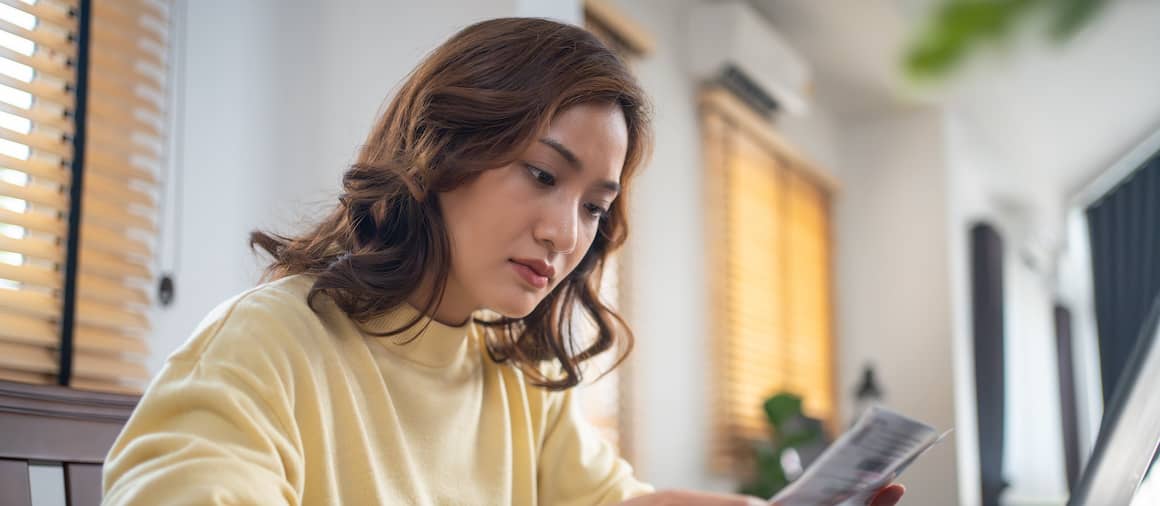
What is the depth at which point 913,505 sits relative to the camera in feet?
15.3

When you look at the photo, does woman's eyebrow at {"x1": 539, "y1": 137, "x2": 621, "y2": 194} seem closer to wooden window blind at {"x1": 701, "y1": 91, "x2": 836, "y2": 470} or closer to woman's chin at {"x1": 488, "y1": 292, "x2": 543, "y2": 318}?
woman's chin at {"x1": 488, "y1": 292, "x2": 543, "y2": 318}

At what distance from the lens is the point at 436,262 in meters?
1.15

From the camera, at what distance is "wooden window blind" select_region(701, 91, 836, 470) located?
12.4 ft

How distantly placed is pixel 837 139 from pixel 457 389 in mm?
4398

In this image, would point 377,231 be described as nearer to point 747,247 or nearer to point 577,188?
point 577,188

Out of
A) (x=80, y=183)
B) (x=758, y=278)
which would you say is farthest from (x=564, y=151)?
(x=758, y=278)

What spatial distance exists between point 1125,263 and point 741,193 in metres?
1.90

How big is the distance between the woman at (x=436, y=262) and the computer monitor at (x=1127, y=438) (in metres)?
0.39

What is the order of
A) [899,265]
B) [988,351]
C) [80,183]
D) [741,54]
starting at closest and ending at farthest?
[80,183] < [741,54] < [988,351] < [899,265]

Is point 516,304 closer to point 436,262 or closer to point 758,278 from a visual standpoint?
point 436,262

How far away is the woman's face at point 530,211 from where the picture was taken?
113 centimetres

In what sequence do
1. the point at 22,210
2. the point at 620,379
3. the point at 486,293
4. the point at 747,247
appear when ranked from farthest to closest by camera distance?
the point at 747,247
the point at 620,379
the point at 22,210
the point at 486,293

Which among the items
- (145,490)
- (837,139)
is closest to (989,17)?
(145,490)

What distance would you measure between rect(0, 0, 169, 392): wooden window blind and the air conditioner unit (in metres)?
2.23
